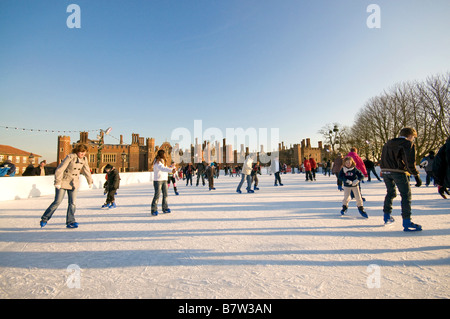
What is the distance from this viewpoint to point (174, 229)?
3662mm

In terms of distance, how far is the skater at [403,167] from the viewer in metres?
3.29

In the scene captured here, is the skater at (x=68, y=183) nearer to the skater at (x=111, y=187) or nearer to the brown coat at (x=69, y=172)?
the brown coat at (x=69, y=172)

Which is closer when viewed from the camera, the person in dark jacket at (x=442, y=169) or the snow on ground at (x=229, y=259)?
the snow on ground at (x=229, y=259)

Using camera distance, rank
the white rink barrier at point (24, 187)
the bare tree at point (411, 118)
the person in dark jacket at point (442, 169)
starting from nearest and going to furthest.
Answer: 1. the person in dark jacket at point (442, 169)
2. the white rink barrier at point (24, 187)
3. the bare tree at point (411, 118)

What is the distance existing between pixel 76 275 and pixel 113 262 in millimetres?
359

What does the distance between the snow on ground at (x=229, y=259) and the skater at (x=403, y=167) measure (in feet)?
1.14

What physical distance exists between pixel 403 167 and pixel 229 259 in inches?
124

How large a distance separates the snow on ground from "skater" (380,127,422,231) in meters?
0.35

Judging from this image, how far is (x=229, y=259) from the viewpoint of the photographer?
7.75 feet

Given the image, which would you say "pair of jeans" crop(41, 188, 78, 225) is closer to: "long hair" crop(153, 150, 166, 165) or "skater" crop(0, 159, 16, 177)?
"long hair" crop(153, 150, 166, 165)

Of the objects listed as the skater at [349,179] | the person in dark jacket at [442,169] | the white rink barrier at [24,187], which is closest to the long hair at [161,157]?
the skater at [349,179]
